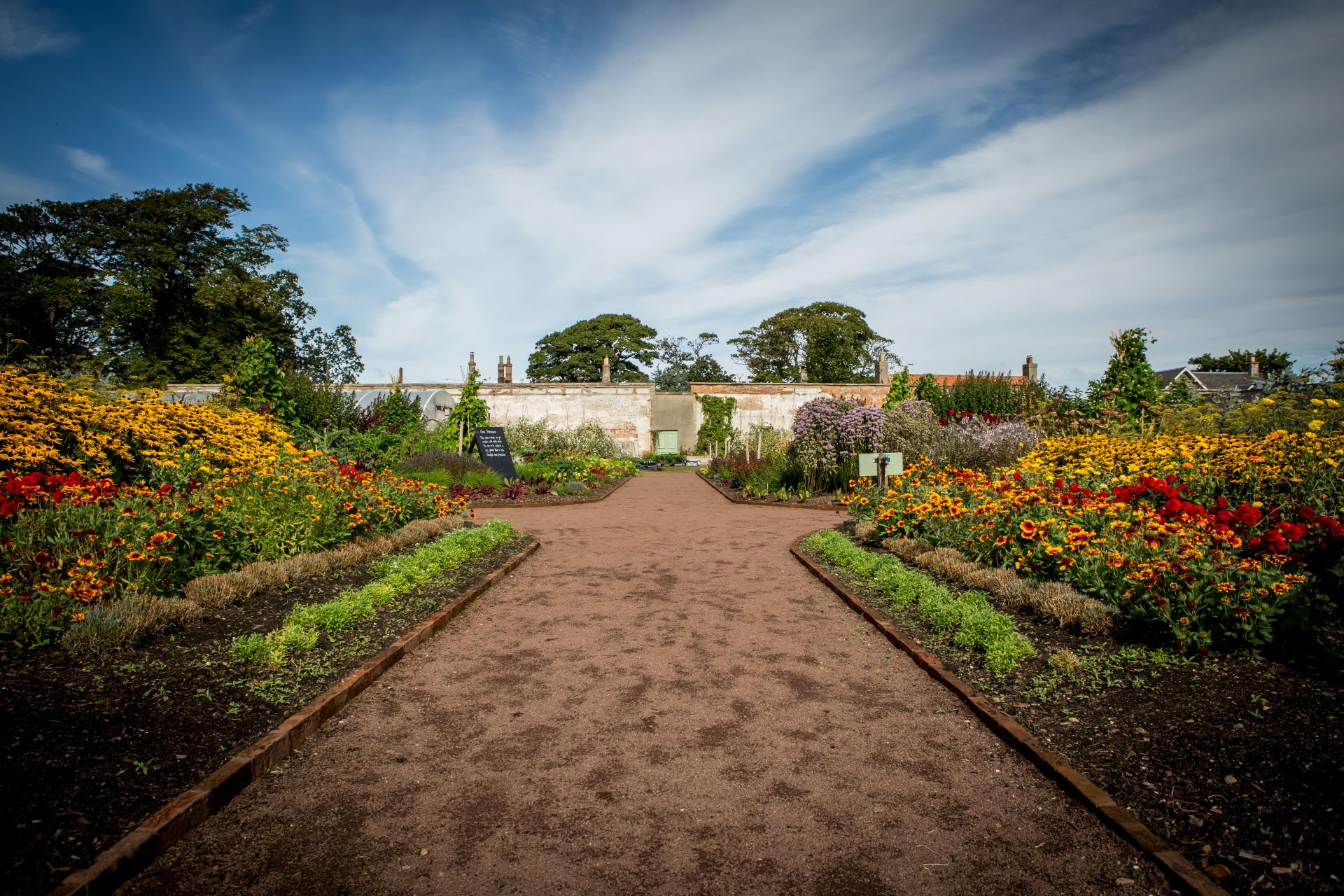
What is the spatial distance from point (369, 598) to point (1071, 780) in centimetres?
463

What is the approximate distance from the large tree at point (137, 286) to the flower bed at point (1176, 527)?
2852 centimetres

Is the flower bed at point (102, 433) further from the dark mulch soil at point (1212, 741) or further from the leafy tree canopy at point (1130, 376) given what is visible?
the leafy tree canopy at point (1130, 376)

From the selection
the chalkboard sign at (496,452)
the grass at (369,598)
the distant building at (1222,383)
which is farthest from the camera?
the chalkboard sign at (496,452)

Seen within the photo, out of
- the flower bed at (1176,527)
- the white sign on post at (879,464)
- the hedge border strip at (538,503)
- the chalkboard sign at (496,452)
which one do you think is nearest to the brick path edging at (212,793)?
the flower bed at (1176,527)

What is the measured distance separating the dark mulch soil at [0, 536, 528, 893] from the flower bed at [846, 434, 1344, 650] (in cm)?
489

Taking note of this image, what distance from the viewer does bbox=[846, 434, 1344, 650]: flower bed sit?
153 inches

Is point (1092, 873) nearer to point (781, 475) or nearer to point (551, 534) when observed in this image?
point (551, 534)

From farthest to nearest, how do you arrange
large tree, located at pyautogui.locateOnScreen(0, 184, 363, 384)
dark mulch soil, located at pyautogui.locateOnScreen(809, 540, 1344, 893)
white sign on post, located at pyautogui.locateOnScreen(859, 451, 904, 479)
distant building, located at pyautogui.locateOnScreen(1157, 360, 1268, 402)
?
large tree, located at pyautogui.locateOnScreen(0, 184, 363, 384), distant building, located at pyautogui.locateOnScreen(1157, 360, 1268, 402), white sign on post, located at pyautogui.locateOnScreen(859, 451, 904, 479), dark mulch soil, located at pyautogui.locateOnScreen(809, 540, 1344, 893)

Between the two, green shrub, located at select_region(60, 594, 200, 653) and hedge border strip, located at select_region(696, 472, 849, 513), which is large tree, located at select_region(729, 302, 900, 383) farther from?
green shrub, located at select_region(60, 594, 200, 653)

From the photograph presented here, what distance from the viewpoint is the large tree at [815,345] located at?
47.0 m

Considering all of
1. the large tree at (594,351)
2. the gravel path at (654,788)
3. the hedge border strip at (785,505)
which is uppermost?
the large tree at (594,351)

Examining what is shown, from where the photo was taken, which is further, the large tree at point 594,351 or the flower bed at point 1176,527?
the large tree at point 594,351

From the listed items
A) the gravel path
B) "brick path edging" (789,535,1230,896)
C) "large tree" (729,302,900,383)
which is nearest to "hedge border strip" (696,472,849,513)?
the gravel path

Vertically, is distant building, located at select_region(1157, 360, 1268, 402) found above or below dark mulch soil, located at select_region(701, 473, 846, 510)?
above
